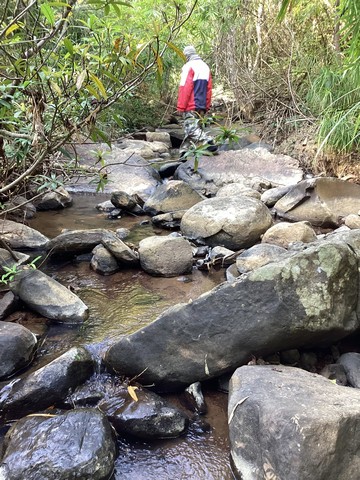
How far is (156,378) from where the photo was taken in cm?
241

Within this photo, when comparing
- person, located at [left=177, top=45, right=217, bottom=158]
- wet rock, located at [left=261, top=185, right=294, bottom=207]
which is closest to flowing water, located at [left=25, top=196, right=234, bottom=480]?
wet rock, located at [left=261, top=185, right=294, bottom=207]

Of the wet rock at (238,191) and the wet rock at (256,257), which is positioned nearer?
the wet rock at (256,257)

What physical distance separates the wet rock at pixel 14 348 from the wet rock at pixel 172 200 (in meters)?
3.13

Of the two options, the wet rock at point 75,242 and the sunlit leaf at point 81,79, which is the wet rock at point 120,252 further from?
the sunlit leaf at point 81,79

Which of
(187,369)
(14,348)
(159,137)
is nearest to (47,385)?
(14,348)

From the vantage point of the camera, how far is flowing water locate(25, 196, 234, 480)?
2004 mm

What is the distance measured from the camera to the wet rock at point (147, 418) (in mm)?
2162

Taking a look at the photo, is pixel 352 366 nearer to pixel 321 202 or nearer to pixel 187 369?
pixel 187 369

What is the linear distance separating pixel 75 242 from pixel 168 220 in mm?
1365

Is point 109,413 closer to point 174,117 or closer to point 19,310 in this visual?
point 19,310

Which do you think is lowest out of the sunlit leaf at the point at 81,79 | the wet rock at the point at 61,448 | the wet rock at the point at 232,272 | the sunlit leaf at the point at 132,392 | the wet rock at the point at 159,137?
the wet rock at the point at 159,137

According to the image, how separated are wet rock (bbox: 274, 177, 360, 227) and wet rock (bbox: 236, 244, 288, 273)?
144 centimetres

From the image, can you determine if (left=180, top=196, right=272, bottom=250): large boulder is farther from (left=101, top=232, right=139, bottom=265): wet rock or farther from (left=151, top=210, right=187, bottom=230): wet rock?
(left=101, top=232, right=139, bottom=265): wet rock

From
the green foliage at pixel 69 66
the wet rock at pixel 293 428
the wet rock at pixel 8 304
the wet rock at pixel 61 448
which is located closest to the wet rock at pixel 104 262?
the wet rock at pixel 8 304
